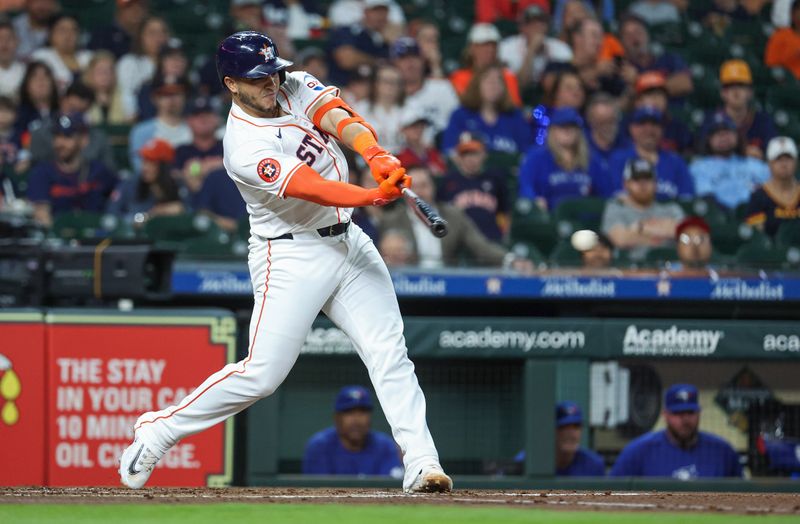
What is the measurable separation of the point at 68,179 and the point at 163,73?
1458 millimetres

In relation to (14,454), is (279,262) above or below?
above

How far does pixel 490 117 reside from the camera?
9.57 meters

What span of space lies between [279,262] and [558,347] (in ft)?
7.78

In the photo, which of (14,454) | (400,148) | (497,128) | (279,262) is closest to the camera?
(279,262)

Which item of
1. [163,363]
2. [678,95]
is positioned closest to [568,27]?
[678,95]

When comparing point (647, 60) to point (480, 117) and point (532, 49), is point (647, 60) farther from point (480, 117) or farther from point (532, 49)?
point (480, 117)

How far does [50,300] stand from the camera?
6605 mm

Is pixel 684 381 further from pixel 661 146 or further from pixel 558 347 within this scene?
pixel 661 146

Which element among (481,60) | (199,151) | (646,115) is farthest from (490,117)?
(199,151)

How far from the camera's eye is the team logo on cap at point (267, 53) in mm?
4461

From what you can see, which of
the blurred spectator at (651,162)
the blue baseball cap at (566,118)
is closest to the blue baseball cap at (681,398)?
the blurred spectator at (651,162)

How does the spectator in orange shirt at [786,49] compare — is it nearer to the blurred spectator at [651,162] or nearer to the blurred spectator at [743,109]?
the blurred spectator at [743,109]

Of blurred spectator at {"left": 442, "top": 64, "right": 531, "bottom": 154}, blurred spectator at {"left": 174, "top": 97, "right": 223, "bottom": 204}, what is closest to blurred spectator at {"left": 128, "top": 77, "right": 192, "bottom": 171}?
blurred spectator at {"left": 174, "top": 97, "right": 223, "bottom": 204}

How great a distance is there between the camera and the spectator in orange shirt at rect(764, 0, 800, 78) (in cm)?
1106
